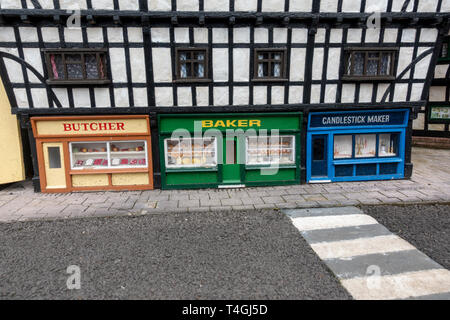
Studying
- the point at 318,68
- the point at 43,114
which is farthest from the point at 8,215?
the point at 318,68

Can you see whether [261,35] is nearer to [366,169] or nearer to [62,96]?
[366,169]

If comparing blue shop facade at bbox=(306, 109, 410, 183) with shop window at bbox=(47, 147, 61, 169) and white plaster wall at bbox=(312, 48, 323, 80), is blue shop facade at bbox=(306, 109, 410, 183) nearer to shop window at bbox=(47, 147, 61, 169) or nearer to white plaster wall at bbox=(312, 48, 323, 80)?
white plaster wall at bbox=(312, 48, 323, 80)

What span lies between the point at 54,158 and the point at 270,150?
25.0 feet

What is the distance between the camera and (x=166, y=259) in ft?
17.4

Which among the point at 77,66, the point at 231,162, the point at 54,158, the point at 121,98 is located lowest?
the point at 231,162

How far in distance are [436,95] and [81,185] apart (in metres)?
17.9

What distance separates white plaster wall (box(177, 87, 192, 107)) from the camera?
9.16 m

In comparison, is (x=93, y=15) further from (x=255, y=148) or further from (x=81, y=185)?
(x=255, y=148)

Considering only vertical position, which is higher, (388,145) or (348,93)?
(348,93)

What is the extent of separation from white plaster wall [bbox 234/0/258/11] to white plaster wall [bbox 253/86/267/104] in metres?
2.41

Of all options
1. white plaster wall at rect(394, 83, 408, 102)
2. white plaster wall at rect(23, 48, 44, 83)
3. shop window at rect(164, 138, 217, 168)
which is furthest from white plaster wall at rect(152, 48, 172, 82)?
white plaster wall at rect(394, 83, 408, 102)

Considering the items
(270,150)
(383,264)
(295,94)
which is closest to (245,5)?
(295,94)

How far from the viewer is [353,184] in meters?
9.97

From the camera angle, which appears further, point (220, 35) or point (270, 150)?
point (270, 150)
